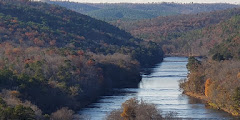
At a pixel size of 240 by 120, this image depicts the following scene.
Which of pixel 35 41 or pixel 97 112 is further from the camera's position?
pixel 35 41

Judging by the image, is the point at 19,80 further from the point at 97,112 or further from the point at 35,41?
the point at 35,41

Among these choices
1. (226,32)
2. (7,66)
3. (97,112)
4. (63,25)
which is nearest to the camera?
(97,112)

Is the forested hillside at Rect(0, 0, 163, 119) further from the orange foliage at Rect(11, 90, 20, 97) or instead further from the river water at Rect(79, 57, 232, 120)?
the river water at Rect(79, 57, 232, 120)

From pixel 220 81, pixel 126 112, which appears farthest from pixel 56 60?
pixel 126 112

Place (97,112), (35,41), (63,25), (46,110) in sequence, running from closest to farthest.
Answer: (46,110)
(97,112)
(35,41)
(63,25)

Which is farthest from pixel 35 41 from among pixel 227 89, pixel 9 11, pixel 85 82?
pixel 227 89

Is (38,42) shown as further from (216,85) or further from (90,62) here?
Result: (216,85)

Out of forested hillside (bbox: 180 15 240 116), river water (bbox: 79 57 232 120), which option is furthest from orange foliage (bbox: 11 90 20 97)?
forested hillside (bbox: 180 15 240 116)
